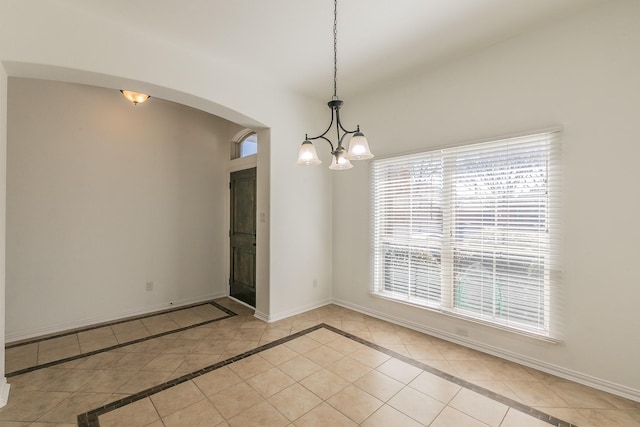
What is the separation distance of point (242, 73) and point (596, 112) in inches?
137

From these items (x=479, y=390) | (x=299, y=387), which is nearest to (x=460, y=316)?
(x=479, y=390)

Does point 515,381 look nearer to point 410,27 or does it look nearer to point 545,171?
point 545,171

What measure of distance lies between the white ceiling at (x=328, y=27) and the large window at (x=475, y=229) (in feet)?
3.36

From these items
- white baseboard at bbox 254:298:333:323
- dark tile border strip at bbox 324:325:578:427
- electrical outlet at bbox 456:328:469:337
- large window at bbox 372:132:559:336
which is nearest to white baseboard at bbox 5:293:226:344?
white baseboard at bbox 254:298:333:323

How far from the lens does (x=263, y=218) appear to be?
3.78 meters

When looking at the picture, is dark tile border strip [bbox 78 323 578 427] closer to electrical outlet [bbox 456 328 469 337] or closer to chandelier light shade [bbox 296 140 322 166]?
electrical outlet [bbox 456 328 469 337]

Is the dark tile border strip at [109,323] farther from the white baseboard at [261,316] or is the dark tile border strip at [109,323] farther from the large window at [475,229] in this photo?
the large window at [475,229]

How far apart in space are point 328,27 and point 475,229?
2.45 metres

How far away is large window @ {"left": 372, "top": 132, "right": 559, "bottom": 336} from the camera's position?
100 inches

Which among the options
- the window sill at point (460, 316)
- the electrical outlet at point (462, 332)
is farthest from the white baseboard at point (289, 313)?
the electrical outlet at point (462, 332)

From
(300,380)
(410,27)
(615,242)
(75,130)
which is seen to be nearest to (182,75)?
(75,130)

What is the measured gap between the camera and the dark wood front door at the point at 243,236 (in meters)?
4.28

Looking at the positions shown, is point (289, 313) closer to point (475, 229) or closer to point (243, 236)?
point (243, 236)

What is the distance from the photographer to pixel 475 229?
2.91m
